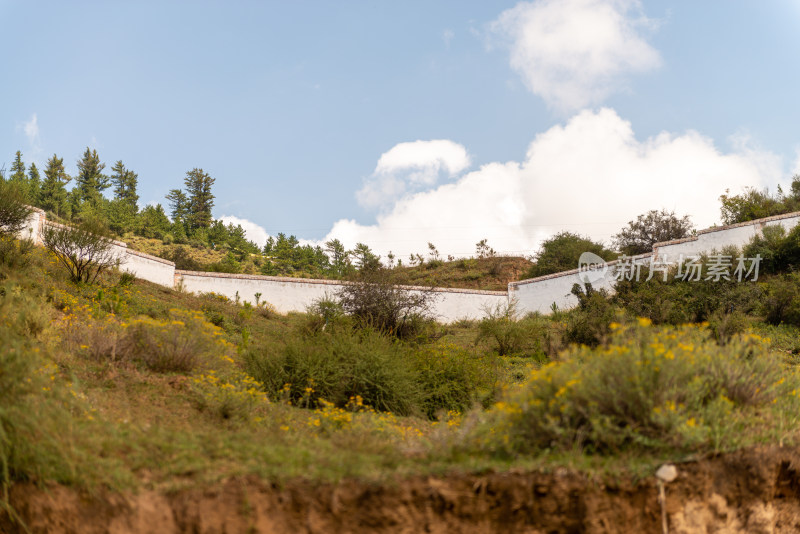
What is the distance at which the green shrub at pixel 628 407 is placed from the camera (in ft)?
18.0

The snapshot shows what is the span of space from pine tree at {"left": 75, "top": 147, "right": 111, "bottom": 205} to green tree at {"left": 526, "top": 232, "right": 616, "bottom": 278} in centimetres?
3483

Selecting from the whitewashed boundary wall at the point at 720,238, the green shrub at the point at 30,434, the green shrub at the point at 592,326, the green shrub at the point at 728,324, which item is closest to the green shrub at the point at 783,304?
the green shrub at the point at 728,324

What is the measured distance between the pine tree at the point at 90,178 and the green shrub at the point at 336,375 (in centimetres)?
4326

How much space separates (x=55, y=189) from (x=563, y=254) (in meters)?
37.1

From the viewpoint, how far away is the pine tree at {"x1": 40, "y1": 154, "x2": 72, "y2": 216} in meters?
43.7

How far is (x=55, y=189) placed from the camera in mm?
45344

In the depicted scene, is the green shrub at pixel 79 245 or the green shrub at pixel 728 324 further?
the green shrub at pixel 79 245

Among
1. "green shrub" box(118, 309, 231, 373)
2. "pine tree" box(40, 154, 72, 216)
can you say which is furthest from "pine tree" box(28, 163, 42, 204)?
"green shrub" box(118, 309, 231, 373)

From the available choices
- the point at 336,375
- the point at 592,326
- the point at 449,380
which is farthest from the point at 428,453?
the point at 592,326

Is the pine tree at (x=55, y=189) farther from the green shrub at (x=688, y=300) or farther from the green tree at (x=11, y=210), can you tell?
the green shrub at (x=688, y=300)

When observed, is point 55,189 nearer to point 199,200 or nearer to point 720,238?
point 199,200

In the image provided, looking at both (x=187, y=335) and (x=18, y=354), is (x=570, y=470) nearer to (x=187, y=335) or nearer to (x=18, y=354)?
(x=18, y=354)

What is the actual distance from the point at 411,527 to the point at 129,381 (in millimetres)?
5726

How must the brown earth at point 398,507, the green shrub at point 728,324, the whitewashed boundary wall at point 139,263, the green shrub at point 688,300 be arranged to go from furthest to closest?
1. the whitewashed boundary wall at point 139,263
2. the green shrub at point 688,300
3. the green shrub at point 728,324
4. the brown earth at point 398,507
